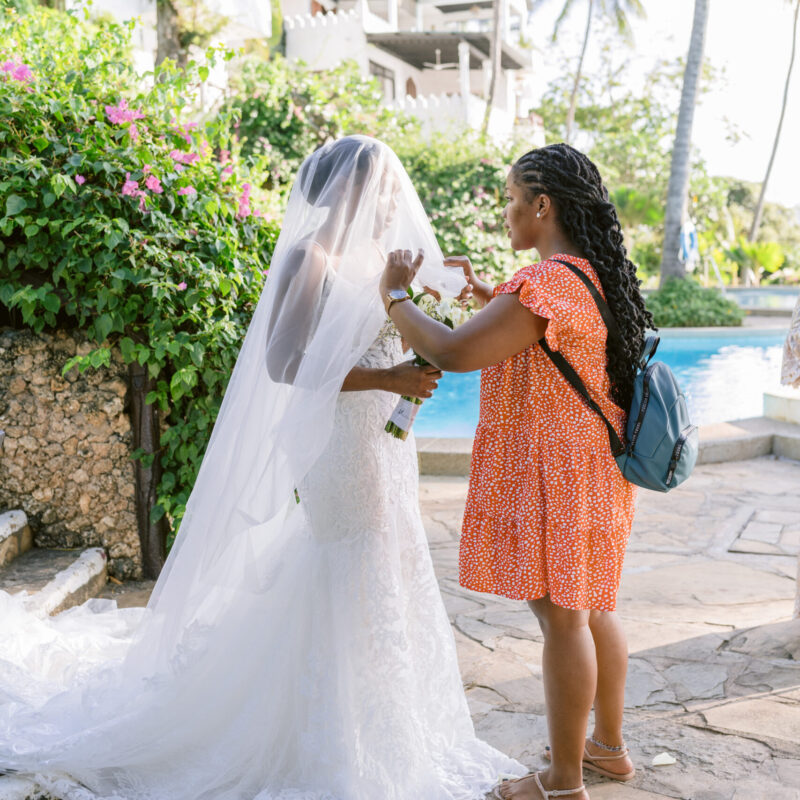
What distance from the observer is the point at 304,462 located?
2537mm

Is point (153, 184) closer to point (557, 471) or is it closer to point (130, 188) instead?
point (130, 188)

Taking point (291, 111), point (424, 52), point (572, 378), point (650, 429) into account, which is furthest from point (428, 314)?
point (424, 52)

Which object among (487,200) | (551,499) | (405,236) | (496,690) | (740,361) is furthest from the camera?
(487,200)

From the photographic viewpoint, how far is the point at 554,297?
86.0 inches

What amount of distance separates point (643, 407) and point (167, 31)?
13736 mm

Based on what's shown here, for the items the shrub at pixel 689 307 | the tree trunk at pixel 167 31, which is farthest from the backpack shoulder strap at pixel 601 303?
the shrub at pixel 689 307

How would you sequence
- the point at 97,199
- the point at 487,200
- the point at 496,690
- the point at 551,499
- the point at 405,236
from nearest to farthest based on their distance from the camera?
the point at 551,499 → the point at 405,236 → the point at 496,690 → the point at 97,199 → the point at 487,200

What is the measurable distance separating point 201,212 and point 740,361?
11.7m

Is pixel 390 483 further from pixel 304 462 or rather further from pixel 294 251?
pixel 294 251

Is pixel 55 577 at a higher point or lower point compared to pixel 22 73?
lower

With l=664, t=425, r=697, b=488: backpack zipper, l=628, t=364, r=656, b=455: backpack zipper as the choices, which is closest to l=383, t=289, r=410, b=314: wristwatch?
l=628, t=364, r=656, b=455: backpack zipper

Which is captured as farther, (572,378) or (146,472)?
(146,472)

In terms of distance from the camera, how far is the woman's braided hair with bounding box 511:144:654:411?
2.29m

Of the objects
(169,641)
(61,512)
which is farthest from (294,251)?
(61,512)
